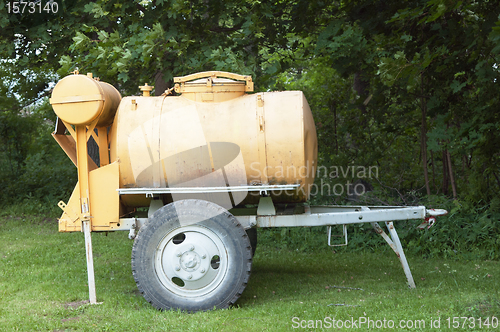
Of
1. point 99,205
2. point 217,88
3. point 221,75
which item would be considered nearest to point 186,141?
point 217,88

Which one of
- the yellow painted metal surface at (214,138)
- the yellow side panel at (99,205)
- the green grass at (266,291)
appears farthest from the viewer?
the yellow side panel at (99,205)

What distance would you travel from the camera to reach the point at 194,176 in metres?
4.98

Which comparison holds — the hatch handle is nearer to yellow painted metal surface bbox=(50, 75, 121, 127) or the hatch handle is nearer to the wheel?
yellow painted metal surface bbox=(50, 75, 121, 127)

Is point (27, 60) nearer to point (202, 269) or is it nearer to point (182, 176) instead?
point (182, 176)

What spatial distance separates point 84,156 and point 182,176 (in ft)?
3.44

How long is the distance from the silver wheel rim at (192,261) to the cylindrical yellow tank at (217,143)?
0.55 m

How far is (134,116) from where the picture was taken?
504cm

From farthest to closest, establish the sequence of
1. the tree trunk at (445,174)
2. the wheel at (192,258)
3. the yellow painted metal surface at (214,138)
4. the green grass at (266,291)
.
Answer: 1. the tree trunk at (445,174)
2. the yellow painted metal surface at (214,138)
3. the wheel at (192,258)
4. the green grass at (266,291)

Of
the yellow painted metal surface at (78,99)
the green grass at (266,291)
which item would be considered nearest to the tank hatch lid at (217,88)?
the yellow painted metal surface at (78,99)

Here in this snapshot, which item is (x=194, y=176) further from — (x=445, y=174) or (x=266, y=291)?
(x=445, y=174)

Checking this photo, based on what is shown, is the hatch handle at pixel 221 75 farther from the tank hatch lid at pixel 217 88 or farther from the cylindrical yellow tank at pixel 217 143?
the cylindrical yellow tank at pixel 217 143

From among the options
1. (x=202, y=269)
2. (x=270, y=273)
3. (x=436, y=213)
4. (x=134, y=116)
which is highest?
(x=134, y=116)

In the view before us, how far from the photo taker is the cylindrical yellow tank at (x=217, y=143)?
487 cm

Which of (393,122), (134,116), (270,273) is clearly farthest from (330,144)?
(134,116)
